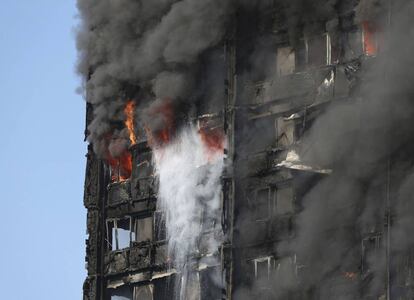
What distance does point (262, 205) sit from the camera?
197 ft

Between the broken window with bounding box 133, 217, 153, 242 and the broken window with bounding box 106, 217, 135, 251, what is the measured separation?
0.91 ft

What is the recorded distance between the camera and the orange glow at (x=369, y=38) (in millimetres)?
57781

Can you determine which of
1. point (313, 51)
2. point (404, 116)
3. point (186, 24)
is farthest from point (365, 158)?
point (186, 24)

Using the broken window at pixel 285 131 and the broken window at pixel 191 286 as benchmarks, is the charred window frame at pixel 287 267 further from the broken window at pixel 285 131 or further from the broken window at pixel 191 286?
the broken window at pixel 285 131

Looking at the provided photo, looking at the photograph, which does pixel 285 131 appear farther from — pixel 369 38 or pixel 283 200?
pixel 369 38

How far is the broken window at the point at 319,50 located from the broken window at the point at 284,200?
15.4 feet

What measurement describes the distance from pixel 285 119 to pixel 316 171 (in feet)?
10.4

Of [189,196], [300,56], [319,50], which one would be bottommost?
[189,196]

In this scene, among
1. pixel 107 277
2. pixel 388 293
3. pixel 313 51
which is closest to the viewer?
pixel 388 293

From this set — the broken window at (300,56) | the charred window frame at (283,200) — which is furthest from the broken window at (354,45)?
the charred window frame at (283,200)

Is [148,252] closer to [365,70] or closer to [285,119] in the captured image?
[285,119]

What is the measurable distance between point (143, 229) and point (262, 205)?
6540 millimetres

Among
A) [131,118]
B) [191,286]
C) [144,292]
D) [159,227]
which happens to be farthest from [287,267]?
[131,118]

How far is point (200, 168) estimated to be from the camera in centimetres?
6269
